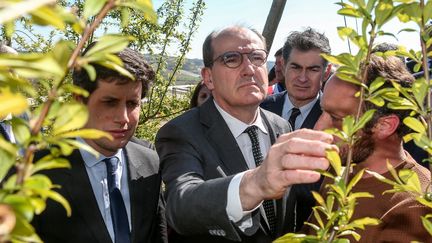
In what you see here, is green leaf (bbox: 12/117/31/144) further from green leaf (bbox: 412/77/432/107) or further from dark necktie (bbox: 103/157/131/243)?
dark necktie (bbox: 103/157/131/243)

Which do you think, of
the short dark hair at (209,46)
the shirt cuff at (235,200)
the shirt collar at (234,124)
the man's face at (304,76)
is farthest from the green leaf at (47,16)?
the man's face at (304,76)

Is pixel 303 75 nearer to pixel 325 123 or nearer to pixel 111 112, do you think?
pixel 325 123

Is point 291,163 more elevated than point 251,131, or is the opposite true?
point 291,163

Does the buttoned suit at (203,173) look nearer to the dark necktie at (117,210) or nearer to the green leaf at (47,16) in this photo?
the dark necktie at (117,210)

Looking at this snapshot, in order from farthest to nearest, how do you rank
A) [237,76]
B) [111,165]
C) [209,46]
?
[209,46], [237,76], [111,165]

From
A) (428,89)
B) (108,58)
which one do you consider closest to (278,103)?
(428,89)

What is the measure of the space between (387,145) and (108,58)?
74.9 inches

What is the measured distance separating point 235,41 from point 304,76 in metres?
2.19

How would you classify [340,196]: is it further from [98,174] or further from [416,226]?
[98,174]

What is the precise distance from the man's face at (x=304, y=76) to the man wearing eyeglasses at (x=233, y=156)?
1913 mm

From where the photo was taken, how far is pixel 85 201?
96.0 inches

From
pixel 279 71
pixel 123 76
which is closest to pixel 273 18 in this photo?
pixel 279 71

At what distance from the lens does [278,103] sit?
5.22 metres

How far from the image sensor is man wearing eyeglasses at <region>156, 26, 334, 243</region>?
58.2 inches
